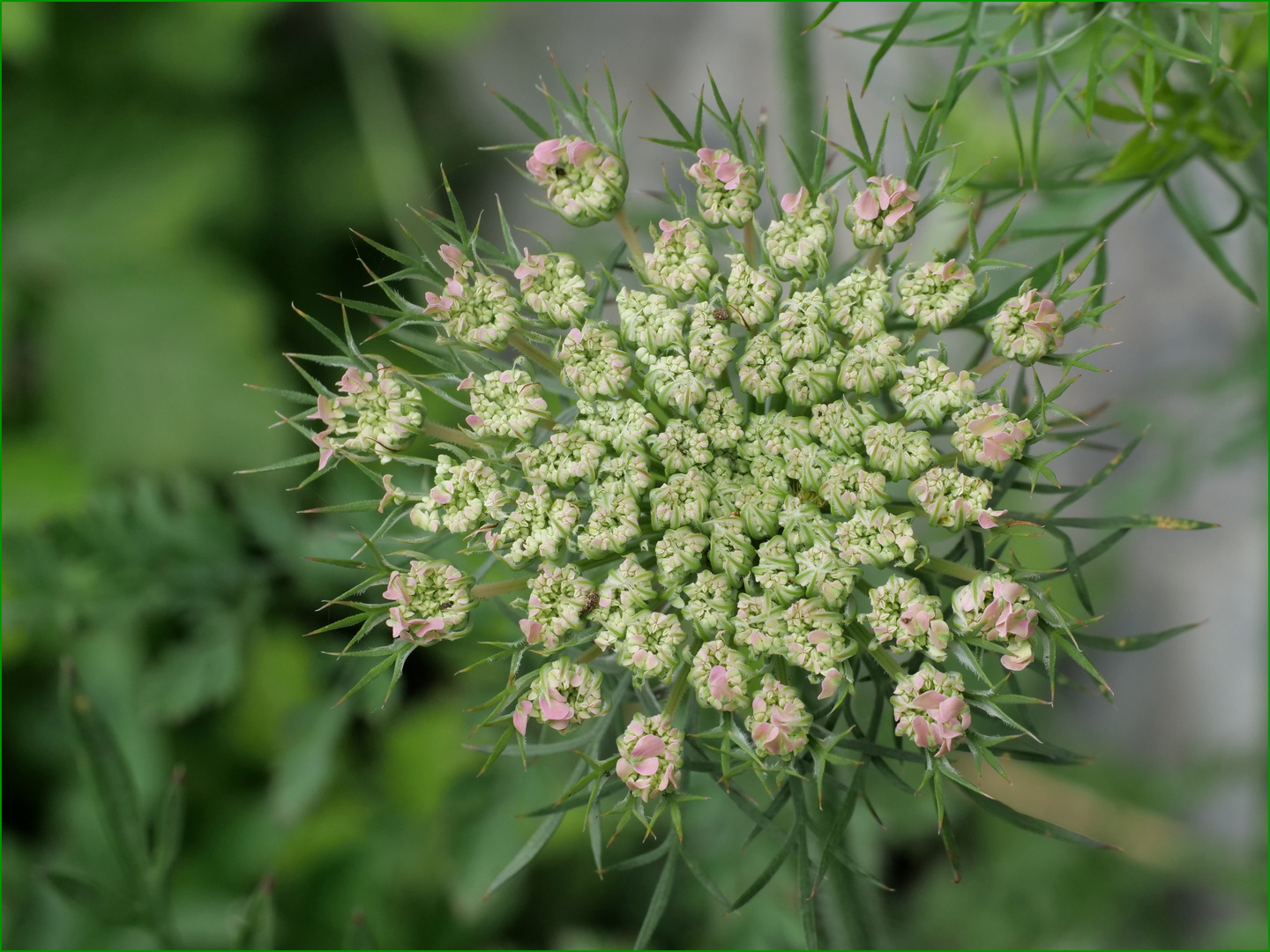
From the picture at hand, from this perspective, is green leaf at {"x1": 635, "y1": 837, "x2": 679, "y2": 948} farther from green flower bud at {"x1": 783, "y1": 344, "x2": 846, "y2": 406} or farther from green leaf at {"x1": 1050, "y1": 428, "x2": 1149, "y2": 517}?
green leaf at {"x1": 1050, "y1": 428, "x2": 1149, "y2": 517}

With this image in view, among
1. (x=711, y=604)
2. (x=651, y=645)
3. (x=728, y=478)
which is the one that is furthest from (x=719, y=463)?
(x=651, y=645)

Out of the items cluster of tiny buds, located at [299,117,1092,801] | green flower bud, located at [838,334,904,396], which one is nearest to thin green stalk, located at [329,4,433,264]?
cluster of tiny buds, located at [299,117,1092,801]

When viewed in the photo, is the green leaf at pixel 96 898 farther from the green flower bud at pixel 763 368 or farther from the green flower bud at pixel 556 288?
the green flower bud at pixel 763 368

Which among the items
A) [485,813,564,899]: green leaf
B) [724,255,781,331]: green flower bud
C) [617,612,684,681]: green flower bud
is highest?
[724,255,781,331]: green flower bud

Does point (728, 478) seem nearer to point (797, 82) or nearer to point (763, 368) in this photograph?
point (763, 368)

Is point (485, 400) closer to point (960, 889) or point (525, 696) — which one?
point (525, 696)

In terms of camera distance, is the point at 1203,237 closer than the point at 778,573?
No

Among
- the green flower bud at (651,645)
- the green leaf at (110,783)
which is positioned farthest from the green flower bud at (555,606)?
the green leaf at (110,783)
